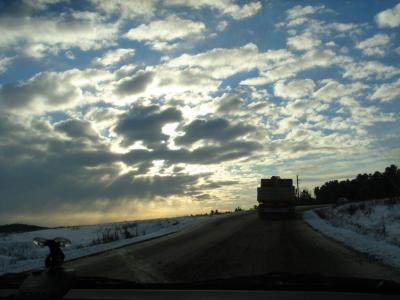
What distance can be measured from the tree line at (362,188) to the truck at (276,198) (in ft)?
228

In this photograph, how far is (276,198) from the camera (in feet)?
129

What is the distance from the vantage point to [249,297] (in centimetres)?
396

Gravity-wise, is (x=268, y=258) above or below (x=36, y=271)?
below

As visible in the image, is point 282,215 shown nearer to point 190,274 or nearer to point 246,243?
point 246,243

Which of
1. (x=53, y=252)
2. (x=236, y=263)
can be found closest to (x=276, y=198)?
(x=236, y=263)

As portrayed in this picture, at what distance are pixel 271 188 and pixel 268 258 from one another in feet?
93.1

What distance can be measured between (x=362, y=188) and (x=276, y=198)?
92432mm

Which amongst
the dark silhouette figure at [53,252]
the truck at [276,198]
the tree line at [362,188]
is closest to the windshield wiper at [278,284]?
the dark silhouette figure at [53,252]

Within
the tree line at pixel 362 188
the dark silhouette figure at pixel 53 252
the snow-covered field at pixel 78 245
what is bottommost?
the snow-covered field at pixel 78 245

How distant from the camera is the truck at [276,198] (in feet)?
126

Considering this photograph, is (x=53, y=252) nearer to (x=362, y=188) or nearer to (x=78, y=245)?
(x=78, y=245)

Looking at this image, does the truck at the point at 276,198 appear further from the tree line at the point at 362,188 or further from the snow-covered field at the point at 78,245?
the tree line at the point at 362,188

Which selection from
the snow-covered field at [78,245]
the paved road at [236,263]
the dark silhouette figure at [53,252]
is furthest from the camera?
the snow-covered field at [78,245]

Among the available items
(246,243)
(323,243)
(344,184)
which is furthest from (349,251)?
(344,184)
